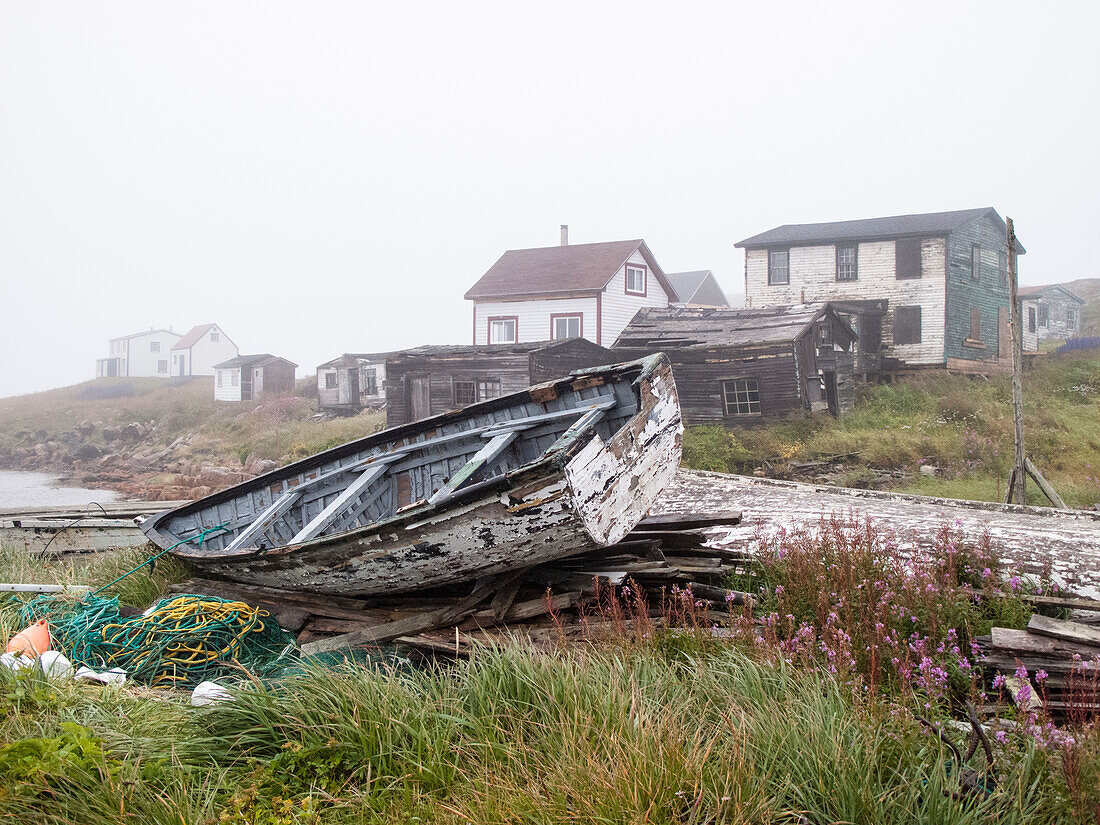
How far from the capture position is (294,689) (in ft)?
13.9

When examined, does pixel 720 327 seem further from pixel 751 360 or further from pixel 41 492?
pixel 41 492

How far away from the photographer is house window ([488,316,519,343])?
1270 inches

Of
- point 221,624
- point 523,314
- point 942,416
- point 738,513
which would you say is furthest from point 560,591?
point 523,314

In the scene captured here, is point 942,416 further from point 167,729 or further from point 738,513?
point 167,729

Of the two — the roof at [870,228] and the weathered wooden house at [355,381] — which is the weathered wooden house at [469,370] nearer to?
the roof at [870,228]

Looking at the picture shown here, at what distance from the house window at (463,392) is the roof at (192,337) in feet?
149

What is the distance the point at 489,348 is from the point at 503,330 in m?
8.29

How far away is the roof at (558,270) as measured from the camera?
31.2 meters

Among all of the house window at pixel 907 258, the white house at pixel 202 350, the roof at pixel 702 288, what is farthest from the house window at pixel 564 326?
the white house at pixel 202 350

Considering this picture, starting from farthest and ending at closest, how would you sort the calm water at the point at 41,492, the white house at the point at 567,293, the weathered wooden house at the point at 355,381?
the weathered wooden house at the point at 355,381, the white house at the point at 567,293, the calm water at the point at 41,492

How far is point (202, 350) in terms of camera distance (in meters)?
62.0

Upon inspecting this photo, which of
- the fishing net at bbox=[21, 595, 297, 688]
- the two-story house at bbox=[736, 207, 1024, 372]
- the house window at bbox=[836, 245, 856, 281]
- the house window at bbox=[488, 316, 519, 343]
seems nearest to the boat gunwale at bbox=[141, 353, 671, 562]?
the fishing net at bbox=[21, 595, 297, 688]

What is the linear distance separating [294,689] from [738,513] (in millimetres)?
4971

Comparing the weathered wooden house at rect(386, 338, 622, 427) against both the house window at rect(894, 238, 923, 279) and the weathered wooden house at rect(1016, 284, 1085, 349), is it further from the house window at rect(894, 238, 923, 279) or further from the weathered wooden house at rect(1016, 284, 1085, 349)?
the weathered wooden house at rect(1016, 284, 1085, 349)
